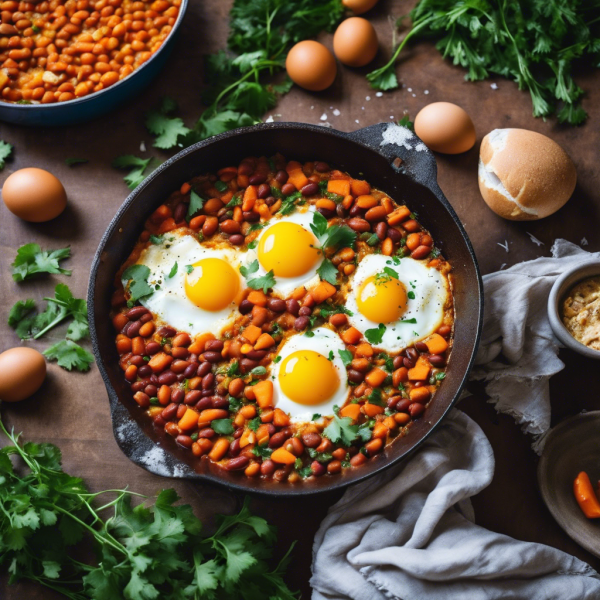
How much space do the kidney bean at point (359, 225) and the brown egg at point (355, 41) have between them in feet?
4.01

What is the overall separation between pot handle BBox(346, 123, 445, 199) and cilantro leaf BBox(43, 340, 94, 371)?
224 cm

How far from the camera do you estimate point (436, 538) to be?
3.90m

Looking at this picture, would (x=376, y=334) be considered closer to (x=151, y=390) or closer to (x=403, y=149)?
(x=403, y=149)

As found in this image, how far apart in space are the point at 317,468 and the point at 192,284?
1.35 m

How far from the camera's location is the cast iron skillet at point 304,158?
3.61m

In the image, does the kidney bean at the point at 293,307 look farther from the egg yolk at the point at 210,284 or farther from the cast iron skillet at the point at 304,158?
the cast iron skillet at the point at 304,158

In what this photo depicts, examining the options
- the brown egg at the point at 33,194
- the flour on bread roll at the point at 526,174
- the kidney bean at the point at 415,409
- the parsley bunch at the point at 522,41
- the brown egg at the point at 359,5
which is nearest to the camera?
the kidney bean at the point at 415,409

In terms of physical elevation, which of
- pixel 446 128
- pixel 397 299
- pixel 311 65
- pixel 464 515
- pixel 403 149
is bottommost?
pixel 464 515

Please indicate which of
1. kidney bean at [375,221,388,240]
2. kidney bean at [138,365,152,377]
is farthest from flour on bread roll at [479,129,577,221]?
kidney bean at [138,365,152,377]

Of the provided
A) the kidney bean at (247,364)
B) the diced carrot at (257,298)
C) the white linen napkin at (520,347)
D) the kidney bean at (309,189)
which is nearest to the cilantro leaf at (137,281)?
the diced carrot at (257,298)

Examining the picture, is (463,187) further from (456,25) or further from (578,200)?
(456,25)

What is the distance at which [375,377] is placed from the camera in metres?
3.96

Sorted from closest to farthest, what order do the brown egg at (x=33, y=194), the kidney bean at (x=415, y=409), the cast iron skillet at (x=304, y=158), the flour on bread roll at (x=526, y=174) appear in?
the cast iron skillet at (x=304, y=158) < the kidney bean at (x=415, y=409) < the flour on bread roll at (x=526, y=174) < the brown egg at (x=33, y=194)

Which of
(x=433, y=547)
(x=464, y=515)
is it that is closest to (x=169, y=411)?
(x=433, y=547)
